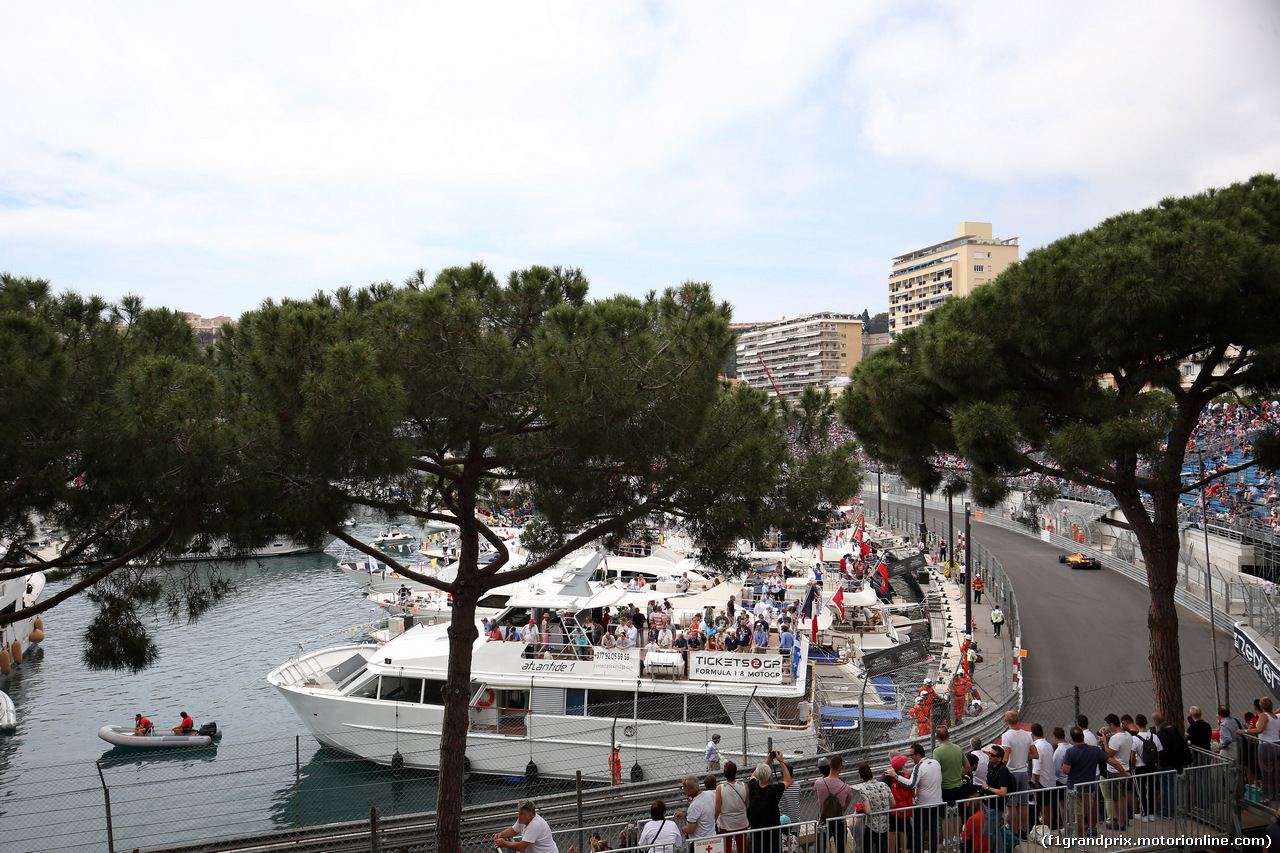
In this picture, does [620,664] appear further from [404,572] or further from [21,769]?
[21,769]

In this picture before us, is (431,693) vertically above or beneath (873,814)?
beneath

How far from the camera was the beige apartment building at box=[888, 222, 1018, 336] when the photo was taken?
425ft

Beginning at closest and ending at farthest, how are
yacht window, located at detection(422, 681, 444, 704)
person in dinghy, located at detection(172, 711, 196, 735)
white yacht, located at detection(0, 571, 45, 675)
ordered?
yacht window, located at detection(422, 681, 444, 704)
person in dinghy, located at detection(172, 711, 196, 735)
white yacht, located at detection(0, 571, 45, 675)

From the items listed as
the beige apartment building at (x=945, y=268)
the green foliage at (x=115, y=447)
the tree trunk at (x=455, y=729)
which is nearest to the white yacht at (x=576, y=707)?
the tree trunk at (x=455, y=729)

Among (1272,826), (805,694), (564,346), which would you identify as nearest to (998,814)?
(1272,826)

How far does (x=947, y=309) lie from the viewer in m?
13.5

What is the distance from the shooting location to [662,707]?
17.0m

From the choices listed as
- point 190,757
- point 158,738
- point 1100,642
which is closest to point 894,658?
point 1100,642

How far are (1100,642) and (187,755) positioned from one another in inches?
968

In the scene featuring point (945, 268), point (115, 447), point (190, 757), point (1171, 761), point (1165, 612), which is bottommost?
point (190, 757)

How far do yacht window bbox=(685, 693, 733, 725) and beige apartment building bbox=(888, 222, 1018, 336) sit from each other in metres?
116

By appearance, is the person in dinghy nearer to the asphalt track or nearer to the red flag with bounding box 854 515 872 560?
the asphalt track

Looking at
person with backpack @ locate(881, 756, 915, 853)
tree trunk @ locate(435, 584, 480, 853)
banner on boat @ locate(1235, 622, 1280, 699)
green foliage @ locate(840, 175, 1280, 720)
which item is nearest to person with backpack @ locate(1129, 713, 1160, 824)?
person with backpack @ locate(881, 756, 915, 853)

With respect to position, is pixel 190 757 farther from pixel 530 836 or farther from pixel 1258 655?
pixel 1258 655
